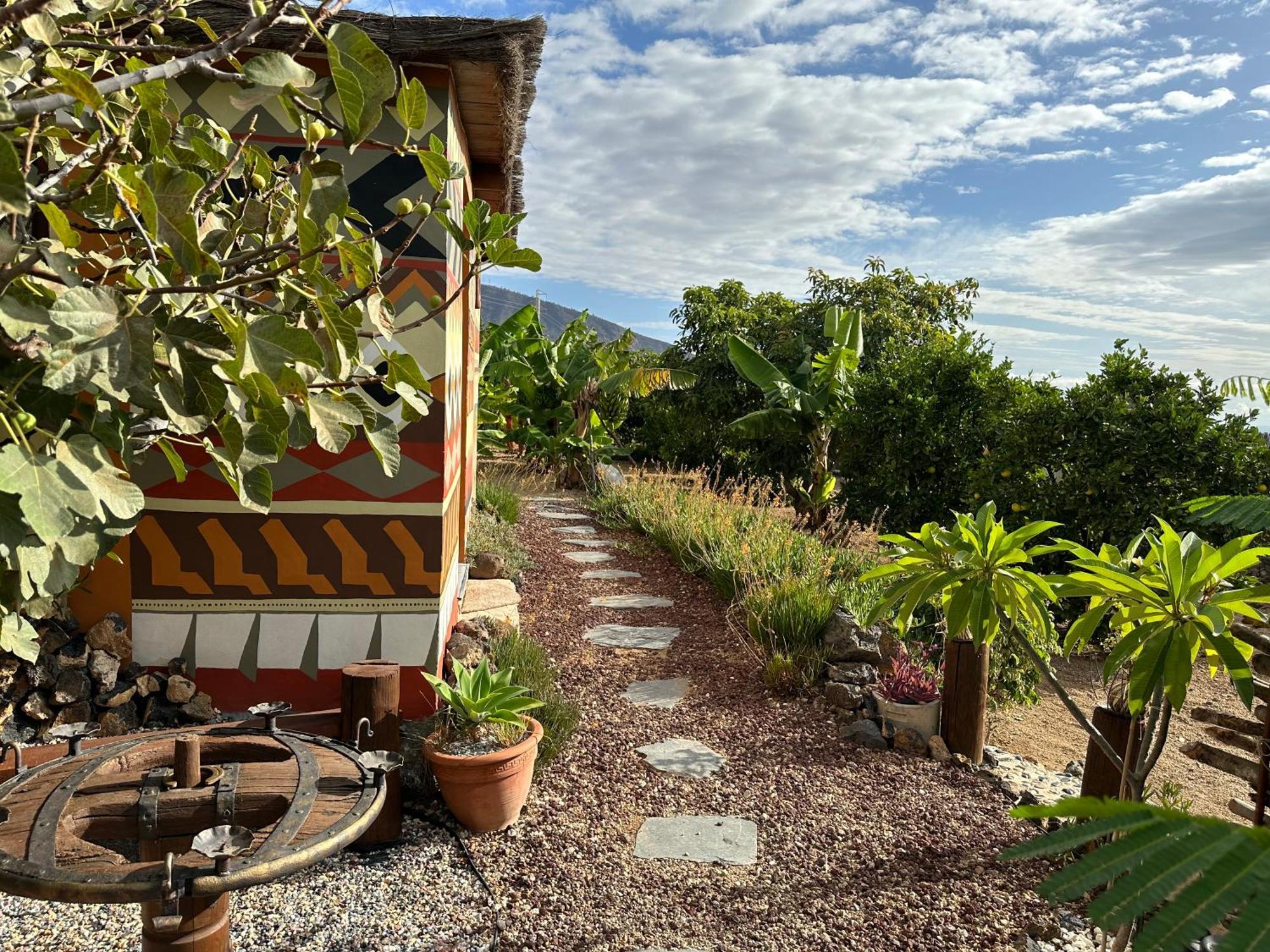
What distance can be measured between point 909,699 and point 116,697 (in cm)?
398

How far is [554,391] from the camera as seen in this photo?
14773 millimetres

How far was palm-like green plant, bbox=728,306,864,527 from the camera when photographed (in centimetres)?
1070

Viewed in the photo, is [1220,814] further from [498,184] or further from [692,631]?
[498,184]

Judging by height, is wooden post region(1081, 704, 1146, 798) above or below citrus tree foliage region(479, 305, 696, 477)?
below

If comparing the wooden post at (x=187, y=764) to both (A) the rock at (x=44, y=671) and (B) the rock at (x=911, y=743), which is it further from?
(B) the rock at (x=911, y=743)

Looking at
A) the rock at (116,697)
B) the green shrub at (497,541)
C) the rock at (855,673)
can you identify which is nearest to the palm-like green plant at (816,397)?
the green shrub at (497,541)

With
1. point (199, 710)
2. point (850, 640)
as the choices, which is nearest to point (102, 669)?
point (199, 710)

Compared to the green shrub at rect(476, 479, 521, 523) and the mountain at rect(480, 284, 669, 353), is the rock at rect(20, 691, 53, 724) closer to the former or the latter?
the green shrub at rect(476, 479, 521, 523)

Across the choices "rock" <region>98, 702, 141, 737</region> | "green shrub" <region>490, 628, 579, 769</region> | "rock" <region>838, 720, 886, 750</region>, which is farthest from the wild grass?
"rock" <region>98, 702, 141, 737</region>

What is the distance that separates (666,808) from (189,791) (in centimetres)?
242

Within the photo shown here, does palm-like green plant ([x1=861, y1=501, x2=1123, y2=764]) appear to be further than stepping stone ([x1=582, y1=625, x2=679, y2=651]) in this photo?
No

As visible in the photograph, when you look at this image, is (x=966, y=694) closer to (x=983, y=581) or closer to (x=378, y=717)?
(x=983, y=581)

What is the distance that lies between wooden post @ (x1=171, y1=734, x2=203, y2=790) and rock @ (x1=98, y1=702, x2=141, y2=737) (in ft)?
6.09

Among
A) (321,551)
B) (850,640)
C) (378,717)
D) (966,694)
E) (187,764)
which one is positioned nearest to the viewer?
(187,764)
